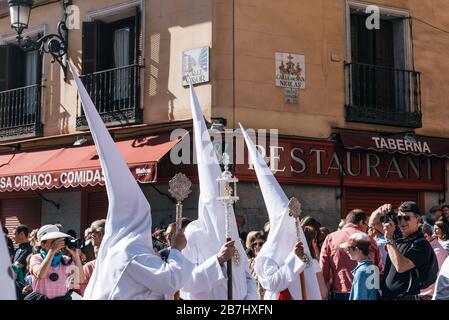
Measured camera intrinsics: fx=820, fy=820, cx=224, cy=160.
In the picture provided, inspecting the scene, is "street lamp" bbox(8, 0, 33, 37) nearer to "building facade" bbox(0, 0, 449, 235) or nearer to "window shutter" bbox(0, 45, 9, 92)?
"building facade" bbox(0, 0, 449, 235)

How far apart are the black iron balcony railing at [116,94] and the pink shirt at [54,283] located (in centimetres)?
693

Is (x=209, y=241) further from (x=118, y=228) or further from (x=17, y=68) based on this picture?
(x=17, y=68)

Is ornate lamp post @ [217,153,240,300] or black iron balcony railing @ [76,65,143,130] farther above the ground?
black iron balcony railing @ [76,65,143,130]

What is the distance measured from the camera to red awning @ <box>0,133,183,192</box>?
1327cm

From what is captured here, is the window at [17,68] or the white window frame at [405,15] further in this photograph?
the window at [17,68]

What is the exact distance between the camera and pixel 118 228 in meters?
5.71

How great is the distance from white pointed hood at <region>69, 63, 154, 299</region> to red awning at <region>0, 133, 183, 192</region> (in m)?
7.05

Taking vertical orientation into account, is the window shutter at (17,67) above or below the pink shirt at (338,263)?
above

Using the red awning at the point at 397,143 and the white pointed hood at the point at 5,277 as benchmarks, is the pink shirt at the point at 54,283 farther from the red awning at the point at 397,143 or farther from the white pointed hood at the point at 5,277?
the red awning at the point at 397,143

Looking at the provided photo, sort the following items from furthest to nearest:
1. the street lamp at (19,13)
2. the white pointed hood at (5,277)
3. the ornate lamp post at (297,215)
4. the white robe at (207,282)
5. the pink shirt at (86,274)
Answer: the street lamp at (19,13)
the pink shirt at (86,274)
the ornate lamp post at (297,215)
the white robe at (207,282)
the white pointed hood at (5,277)

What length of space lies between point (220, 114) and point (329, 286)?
514 cm

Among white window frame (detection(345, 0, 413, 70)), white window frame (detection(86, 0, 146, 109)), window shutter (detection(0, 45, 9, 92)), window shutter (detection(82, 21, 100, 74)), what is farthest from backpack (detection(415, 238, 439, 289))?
window shutter (detection(0, 45, 9, 92))

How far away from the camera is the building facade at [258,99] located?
45.0 ft

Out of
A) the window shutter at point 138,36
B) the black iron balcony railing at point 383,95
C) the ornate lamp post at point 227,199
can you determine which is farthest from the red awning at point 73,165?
the ornate lamp post at point 227,199
